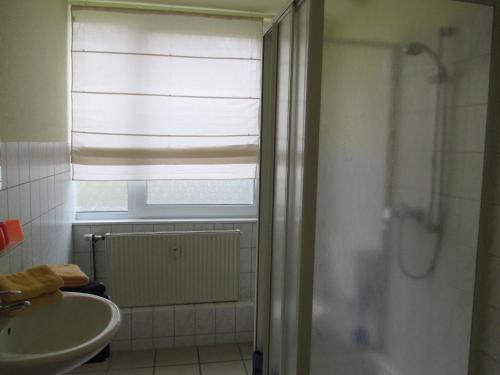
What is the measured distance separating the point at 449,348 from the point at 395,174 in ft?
2.02

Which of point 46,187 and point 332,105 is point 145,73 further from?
point 332,105

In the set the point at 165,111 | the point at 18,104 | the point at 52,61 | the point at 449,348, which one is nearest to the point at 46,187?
the point at 18,104

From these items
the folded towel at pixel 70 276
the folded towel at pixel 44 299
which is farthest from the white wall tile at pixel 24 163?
the folded towel at pixel 44 299

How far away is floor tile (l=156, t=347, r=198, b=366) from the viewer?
101 inches

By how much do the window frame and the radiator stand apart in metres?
0.24

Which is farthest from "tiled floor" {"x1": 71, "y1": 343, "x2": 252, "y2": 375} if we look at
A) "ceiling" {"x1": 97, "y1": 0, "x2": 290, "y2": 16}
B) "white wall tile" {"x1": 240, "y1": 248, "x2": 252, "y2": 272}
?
"ceiling" {"x1": 97, "y1": 0, "x2": 290, "y2": 16}

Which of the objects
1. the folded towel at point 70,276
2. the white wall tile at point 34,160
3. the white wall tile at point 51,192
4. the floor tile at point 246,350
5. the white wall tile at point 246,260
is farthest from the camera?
the white wall tile at point 246,260

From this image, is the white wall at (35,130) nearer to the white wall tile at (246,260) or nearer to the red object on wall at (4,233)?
the red object on wall at (4,233)

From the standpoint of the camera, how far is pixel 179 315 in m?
2.74

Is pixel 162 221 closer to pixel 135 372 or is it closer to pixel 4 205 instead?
pixel 135 372

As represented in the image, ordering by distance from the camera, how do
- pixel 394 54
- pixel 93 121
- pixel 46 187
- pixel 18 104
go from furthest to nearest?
1. pixel 93 121
2. pixel 46 187
3. pixel 18 104
4. pixel 394 54

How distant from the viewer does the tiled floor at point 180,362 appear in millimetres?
2473

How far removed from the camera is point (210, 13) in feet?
9.00

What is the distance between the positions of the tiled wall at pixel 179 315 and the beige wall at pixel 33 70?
0.72 meters
